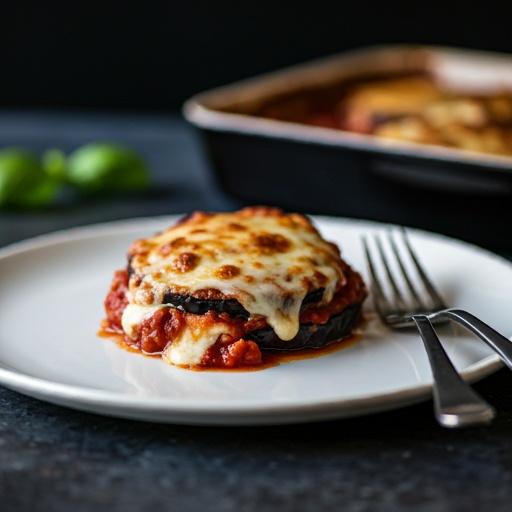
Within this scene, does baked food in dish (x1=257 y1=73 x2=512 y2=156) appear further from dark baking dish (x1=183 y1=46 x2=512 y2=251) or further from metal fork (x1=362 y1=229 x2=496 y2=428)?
metal fork (x1=362 y1=229 x2=496 y2=428)

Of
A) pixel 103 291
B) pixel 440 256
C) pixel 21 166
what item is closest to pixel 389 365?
pixel 440 256

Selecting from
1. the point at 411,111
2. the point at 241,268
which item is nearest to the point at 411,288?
the point at 241,268

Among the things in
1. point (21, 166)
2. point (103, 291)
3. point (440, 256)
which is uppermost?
point (21, 166)

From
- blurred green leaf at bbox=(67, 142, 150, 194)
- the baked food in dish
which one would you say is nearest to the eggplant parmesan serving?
the baked food in dish

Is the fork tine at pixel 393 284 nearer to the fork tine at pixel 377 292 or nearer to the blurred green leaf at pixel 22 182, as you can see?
the fork tine at pixel 377 292

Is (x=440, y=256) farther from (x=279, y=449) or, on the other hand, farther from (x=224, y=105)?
(x=224, y=105)

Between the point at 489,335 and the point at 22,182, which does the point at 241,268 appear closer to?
the point at 489,335

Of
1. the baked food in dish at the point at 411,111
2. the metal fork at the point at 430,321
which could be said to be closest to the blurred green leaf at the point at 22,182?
the baked food in dish at the point at 411,111
